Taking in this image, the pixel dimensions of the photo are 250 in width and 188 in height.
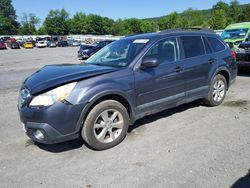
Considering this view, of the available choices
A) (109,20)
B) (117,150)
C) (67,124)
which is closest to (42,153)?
(67,124)

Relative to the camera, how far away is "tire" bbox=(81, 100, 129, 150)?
4.48 m

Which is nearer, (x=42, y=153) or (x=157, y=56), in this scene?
(x=42, y=153)

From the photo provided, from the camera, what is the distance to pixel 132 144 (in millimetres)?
4828

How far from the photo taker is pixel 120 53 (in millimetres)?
5578

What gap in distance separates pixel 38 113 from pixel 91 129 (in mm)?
807

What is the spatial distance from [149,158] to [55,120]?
143cm

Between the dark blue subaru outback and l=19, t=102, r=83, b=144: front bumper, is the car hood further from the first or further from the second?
l=19, t=102, r=83, b=144: front bumper

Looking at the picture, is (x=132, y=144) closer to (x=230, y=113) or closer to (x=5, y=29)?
(x=230, y=113)

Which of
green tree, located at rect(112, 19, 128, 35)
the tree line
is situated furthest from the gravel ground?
green tree, located at rect(112, 19, 128, 35)

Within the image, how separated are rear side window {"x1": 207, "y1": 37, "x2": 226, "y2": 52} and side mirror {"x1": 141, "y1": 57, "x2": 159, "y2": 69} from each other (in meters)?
2.19

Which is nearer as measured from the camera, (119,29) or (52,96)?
(52,96)

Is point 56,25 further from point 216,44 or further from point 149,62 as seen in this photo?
point 149,62

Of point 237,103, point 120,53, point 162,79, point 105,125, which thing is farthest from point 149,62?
point 237,103

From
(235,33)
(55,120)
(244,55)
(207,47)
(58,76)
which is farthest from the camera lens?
(235,33)
